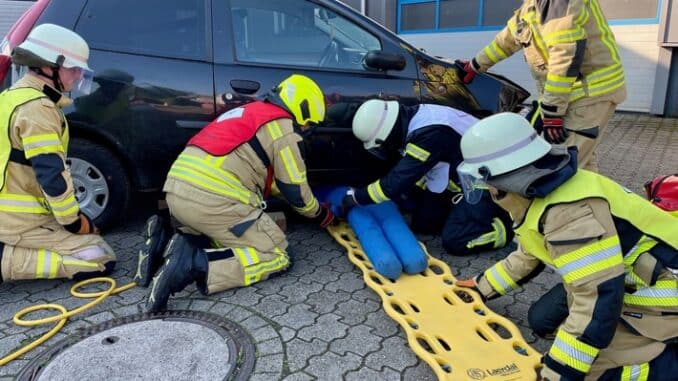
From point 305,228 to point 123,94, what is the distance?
1.58 m

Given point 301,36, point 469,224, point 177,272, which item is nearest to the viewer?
point 177,272

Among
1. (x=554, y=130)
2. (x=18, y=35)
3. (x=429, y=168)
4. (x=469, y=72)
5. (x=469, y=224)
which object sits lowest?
(x=469, y=224)

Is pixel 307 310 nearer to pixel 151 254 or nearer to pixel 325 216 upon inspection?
pixel 325 216

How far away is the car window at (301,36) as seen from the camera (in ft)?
12.0

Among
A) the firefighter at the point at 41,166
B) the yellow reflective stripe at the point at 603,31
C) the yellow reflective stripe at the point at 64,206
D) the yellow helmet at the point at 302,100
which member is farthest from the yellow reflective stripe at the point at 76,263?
the yellow reflective stripe at the point at 603,31

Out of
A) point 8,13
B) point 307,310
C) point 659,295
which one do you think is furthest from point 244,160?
point 8,13

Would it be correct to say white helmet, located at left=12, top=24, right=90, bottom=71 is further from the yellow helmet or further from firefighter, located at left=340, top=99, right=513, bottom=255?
firefighter, located at left=340, top=99, right=513, bottom=255

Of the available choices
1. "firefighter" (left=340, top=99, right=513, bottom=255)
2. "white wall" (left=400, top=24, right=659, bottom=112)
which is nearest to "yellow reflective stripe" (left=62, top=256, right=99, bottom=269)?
"firefighter" (left=340, top=99, right=513, bottom=255)

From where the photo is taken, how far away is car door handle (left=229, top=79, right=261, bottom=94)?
352 centimetres

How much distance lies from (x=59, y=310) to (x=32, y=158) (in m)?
0.82

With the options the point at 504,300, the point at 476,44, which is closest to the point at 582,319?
the point at 504,300

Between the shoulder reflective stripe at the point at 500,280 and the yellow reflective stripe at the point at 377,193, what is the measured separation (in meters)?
0.94

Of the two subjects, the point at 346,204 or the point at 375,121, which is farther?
the point at 346,204

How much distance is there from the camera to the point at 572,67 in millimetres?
3125
